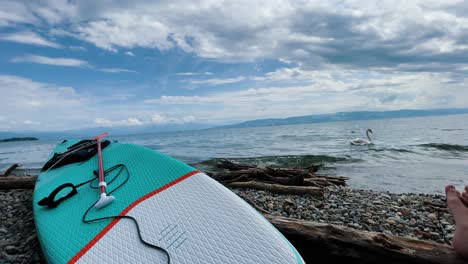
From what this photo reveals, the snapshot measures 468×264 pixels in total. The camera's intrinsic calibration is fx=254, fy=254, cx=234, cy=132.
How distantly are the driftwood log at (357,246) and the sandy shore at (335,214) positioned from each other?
1.29 meters

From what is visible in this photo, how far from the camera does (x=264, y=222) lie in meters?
2.06

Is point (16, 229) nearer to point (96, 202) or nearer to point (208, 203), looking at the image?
point (96, 202)

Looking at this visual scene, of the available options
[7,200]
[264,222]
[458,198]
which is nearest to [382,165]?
[458,198]

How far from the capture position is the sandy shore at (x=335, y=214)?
2.68m

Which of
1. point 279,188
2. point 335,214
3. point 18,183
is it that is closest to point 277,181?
point 279,188

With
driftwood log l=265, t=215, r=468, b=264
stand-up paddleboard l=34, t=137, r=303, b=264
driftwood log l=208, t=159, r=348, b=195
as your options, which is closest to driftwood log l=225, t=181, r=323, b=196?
driftwood log l=208, t=159, r=348, b=195

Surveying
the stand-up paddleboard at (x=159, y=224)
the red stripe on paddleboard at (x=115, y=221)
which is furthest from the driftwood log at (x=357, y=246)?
the red stripe on paddleboard at (x=115, y=221)

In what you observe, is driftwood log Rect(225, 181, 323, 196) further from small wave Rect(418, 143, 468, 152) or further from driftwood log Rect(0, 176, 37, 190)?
small wave Rect(418, 143, 468, 152)

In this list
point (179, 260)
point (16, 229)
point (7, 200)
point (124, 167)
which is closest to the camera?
point (179, 260)

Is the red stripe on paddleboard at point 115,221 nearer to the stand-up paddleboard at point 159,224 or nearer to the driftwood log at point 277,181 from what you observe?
the stand-up paddleboard at point 159,224

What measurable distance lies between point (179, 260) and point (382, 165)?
10295 millimetres

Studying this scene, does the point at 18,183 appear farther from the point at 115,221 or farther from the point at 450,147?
the point at 450,147

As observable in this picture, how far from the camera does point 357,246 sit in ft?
7.27

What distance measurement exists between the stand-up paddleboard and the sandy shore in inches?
11.6
